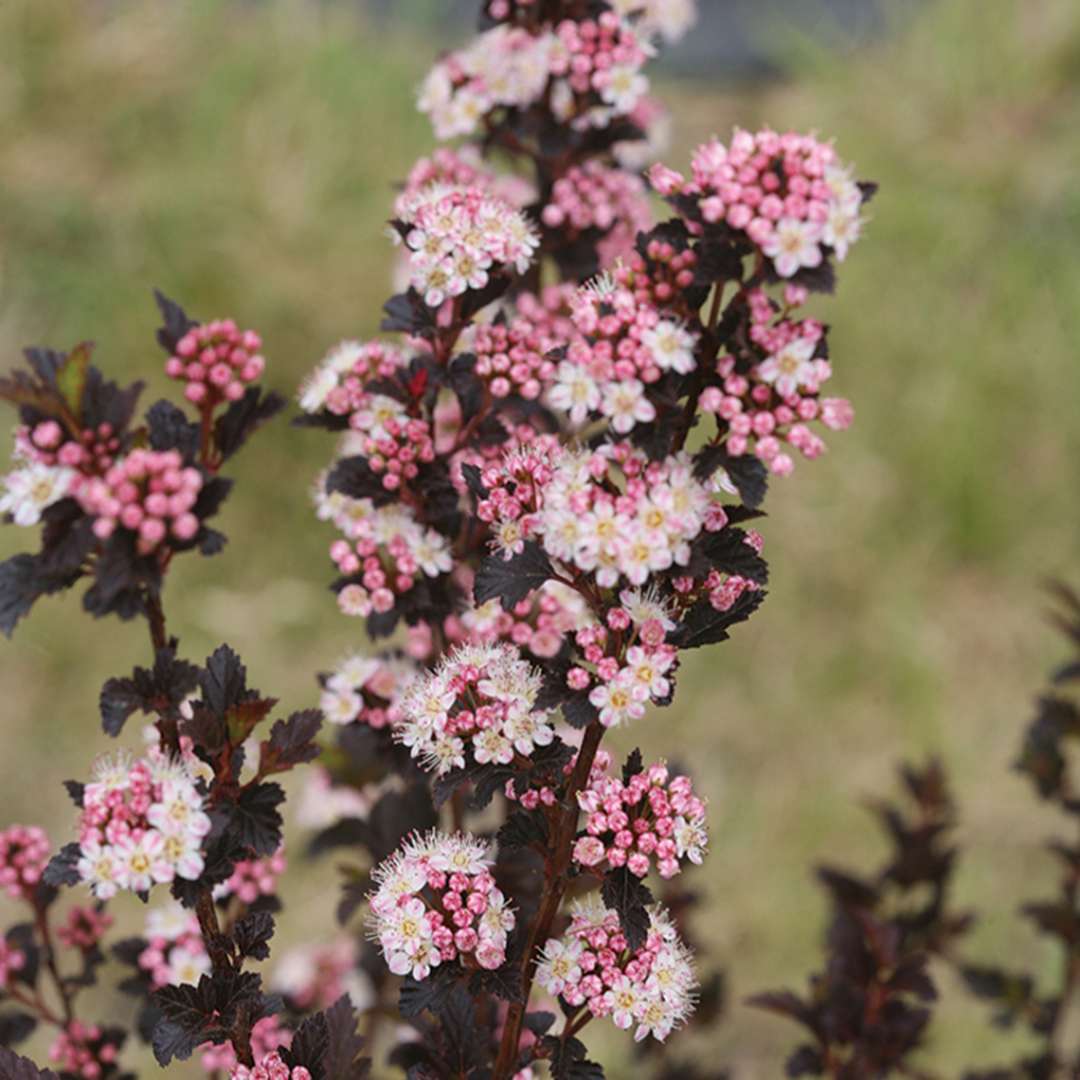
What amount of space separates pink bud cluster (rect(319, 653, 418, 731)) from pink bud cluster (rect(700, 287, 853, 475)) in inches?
23.4

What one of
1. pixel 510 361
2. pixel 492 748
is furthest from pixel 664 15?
pixel 492 748

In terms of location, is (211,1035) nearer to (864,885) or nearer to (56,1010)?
(864,885)

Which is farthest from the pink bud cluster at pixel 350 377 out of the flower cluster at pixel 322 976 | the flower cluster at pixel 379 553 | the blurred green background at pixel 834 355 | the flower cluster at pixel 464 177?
the blurred green background at pixel 834 355

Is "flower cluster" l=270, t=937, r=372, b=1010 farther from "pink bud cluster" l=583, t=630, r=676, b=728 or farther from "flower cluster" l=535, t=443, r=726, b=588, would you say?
"flower cluster" l=535, t=443, r=726, b=588

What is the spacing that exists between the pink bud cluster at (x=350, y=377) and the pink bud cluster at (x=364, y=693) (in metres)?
0.30

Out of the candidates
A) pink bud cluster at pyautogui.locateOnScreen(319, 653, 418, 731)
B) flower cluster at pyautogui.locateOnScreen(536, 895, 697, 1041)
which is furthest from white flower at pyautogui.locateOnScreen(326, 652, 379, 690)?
flower cluster at pyautogui.locateOnScreen(536, 895, 697, 1041)

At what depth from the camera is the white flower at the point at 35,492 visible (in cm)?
114

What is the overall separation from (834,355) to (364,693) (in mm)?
3316

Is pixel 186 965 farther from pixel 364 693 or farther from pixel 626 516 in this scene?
pixel 626 516

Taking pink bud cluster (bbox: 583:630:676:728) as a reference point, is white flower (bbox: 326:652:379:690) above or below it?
above

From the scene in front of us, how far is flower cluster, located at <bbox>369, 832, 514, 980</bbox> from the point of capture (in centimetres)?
125

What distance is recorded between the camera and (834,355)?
4629 millimetres

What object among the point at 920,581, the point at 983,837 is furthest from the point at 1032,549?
the point at 983,837

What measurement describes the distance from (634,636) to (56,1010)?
96.1 inches
